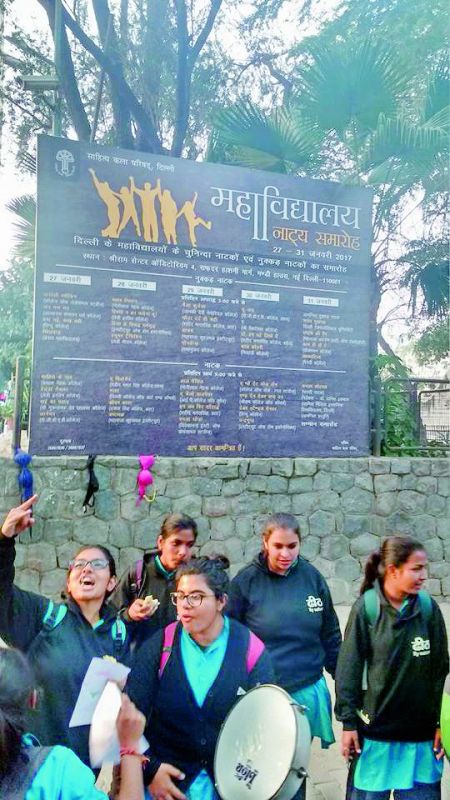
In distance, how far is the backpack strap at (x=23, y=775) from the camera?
1.32 meters

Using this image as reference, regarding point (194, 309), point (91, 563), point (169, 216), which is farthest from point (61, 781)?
point (169, 216)

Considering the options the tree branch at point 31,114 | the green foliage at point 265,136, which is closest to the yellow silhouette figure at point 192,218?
the green foliage at point 265,136

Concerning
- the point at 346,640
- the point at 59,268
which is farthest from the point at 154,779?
the point at 59,268

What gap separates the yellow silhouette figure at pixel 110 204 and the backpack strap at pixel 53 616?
4.35 meters

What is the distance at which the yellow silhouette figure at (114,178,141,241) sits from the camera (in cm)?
615

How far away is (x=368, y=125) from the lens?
774 cm

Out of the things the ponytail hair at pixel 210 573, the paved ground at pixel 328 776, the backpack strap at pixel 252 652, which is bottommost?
the paved ground at pixel 328 776

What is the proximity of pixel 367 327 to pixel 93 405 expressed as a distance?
122 inches

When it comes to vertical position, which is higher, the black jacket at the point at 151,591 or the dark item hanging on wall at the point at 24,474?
the dark item hanging on wall at the point at 24,474

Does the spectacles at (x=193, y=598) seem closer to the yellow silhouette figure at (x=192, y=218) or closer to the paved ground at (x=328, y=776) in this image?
the paved ground at (x=328, y=776)

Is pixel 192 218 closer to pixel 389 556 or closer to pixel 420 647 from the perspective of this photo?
pixel 389 556

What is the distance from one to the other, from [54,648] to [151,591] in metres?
0.86

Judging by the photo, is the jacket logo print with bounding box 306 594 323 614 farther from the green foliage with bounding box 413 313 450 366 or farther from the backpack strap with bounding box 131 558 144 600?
the green foliage with bounding box 413 313 450 366

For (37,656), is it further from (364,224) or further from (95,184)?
(364,224)
